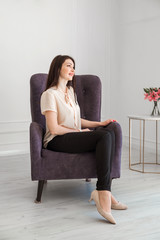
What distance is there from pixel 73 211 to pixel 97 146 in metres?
0.49

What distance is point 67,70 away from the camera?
284 cm

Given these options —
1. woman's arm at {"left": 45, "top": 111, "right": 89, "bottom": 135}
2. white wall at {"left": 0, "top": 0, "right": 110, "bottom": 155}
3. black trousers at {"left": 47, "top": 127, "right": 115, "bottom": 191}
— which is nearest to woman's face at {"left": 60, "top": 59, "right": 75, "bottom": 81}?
woman's arm at {"left": 45, "top": 111, "right": 89, "bottom": 135}

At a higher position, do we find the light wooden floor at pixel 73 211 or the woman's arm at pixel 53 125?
the woman's arm at pixel 53 125

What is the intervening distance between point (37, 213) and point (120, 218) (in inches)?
22.7

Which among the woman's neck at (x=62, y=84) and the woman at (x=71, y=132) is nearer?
the woman at (x=71, y=132)

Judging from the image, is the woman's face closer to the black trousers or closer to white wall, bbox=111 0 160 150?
the black trousers

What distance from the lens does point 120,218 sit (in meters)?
2.38

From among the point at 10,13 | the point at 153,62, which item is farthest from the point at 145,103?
the point at 10,13

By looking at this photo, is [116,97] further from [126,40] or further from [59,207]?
[59,207]

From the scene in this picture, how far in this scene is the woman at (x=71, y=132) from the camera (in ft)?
7.96

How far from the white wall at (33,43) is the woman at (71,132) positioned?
5.55ft

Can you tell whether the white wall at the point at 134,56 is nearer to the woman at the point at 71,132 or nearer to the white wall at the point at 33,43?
the white wall at the point at 33,43

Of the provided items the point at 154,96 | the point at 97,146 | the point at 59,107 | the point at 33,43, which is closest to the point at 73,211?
the point at 97,146

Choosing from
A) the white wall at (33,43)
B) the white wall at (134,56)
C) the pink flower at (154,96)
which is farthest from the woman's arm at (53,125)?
the white wall at (134,56)
